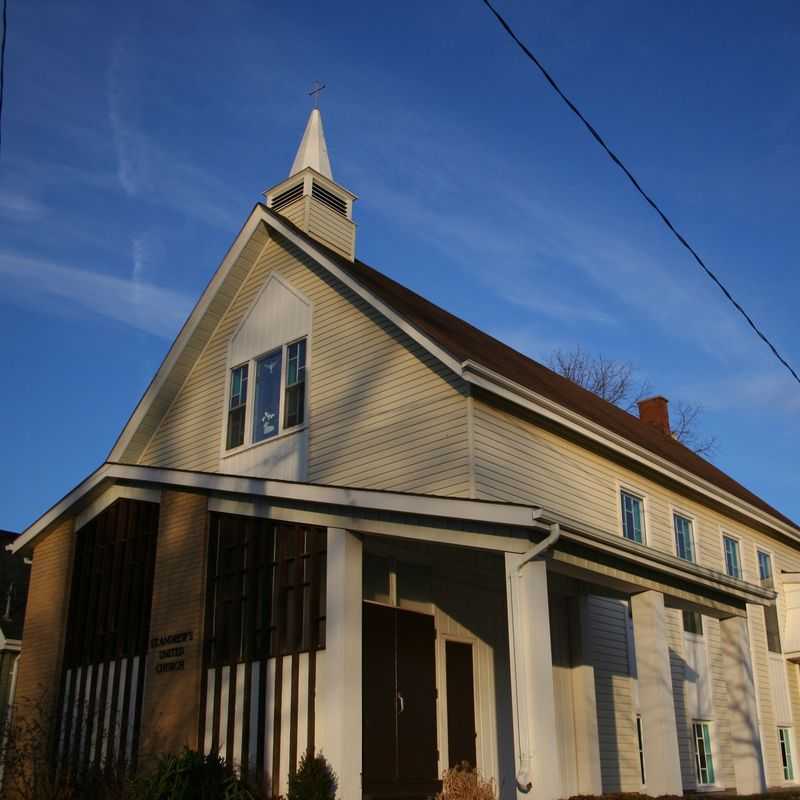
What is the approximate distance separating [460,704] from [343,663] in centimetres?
394

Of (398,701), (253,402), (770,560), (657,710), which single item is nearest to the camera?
(657,710)

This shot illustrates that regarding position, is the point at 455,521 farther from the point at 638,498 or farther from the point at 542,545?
the point at 638,498

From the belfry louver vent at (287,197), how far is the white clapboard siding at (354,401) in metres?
1.44

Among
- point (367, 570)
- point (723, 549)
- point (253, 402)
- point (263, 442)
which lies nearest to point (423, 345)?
point (367, 570)

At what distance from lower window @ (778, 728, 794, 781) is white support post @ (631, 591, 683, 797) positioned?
1143 centimetres

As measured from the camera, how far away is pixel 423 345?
14633 millimetres

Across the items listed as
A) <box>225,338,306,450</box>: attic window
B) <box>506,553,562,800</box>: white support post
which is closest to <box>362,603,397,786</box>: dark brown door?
<box>506,553,562,800</box>: white support post

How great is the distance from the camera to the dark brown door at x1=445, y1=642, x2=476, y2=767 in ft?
47.2

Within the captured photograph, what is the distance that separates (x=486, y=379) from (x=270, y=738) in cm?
554

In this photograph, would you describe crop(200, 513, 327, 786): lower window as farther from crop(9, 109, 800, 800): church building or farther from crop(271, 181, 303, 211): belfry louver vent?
crop(271, 181, 303, 211): belfry louver vent

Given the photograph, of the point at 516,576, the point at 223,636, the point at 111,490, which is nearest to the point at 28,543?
the point at 111,490

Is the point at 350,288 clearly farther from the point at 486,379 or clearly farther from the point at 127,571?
the point at 127,571

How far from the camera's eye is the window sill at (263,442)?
55.2 ft

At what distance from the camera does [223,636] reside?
42.8 ft
